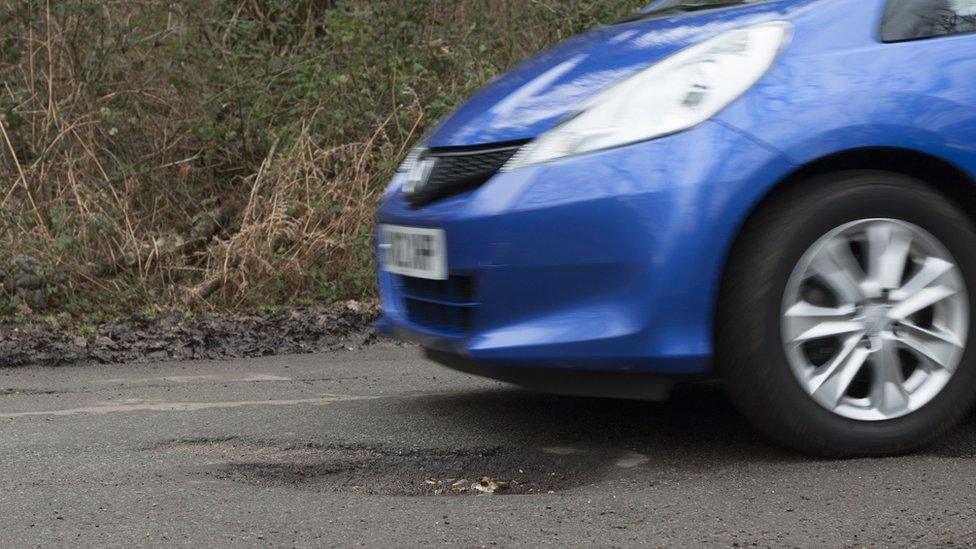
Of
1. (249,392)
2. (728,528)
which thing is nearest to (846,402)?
(728,528)

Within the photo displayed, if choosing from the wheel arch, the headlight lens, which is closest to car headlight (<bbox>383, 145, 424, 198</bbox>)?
the headlight lens

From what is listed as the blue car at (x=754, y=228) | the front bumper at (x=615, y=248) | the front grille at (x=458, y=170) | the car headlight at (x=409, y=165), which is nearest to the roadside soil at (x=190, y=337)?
the car headlight at (x=409, y=165)

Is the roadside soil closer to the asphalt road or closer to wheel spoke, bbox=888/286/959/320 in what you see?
the asphalt road

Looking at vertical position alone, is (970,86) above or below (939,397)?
above

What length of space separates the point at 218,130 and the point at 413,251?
4.83 m

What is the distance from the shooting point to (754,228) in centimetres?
348

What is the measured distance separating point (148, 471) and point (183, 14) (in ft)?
19.6

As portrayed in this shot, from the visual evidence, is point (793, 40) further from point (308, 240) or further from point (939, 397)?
point (308, 240)

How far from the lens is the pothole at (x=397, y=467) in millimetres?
3490

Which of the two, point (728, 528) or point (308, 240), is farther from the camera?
point (308, 240)

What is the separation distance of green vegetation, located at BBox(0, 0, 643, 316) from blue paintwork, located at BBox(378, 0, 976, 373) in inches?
131

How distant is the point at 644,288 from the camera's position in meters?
3.40

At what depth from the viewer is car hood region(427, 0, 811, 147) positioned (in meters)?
3.66

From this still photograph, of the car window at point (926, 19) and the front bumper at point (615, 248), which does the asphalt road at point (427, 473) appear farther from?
the car window at point (926, 19)
